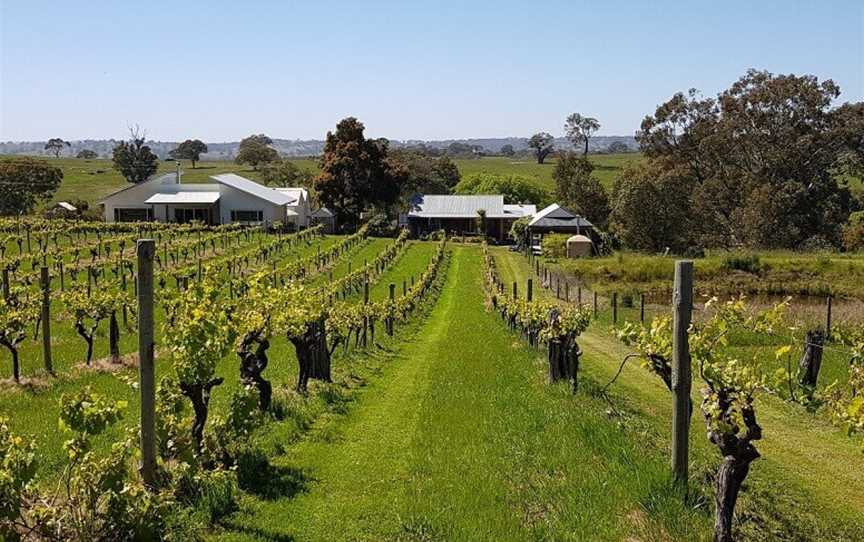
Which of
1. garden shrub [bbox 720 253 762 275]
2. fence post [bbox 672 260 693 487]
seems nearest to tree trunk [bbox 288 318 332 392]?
fence post [bbox 672 260 693 487]

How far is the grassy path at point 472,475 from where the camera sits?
6.32 meters

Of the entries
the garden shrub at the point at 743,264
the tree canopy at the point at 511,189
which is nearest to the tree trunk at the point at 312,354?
the garden shrub at the point at 743,264

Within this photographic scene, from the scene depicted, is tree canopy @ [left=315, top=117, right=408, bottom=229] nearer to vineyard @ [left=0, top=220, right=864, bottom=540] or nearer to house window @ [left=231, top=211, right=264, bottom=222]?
house window @ [left=231, top=211, right=264, bottom=222]

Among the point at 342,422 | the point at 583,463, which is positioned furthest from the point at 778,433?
the point at 342,422

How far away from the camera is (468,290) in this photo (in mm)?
33625

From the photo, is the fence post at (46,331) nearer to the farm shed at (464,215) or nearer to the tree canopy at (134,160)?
the farm shed at (464,215)

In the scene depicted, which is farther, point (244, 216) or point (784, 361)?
point (244, 216)

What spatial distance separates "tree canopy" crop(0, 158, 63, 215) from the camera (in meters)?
73.0

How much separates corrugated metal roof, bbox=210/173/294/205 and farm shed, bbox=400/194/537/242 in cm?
1087

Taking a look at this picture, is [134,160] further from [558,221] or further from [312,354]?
[312,354]

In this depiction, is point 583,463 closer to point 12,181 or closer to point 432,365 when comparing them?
point 432,365

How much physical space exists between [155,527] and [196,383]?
6.13ft

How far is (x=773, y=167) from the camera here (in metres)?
56.3

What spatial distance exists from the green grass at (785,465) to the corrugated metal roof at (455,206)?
52622 millimetres
